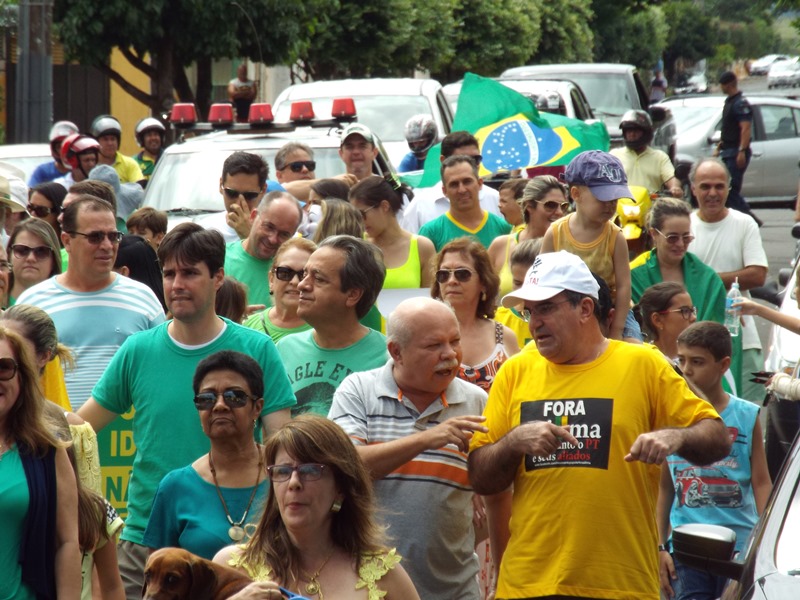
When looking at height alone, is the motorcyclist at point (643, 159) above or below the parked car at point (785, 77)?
above

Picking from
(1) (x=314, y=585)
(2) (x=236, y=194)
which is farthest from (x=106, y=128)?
(1) (x=314, y=585)

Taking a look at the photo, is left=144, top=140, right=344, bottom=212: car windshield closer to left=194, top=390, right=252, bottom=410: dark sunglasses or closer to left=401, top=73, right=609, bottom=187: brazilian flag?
left=401, top=73, right=609, bottom=187: brazilian flag

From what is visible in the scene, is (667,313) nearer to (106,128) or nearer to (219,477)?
(219,477)

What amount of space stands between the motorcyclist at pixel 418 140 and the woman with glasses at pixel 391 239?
512cm

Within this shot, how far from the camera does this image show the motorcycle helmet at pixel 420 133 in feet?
44.9

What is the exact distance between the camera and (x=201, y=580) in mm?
3736

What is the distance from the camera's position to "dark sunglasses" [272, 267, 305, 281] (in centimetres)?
655

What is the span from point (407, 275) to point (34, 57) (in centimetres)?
862

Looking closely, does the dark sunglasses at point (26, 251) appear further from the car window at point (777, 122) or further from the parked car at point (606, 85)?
the car window at point (777, 122)

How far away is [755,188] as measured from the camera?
990 inches

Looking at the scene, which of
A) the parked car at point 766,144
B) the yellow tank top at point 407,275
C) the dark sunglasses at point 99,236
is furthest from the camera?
the parked car at point 766,144

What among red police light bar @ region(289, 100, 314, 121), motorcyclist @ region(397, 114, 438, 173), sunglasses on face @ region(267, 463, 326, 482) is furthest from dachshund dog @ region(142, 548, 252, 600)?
motorcyclist @ region(397, 114, 438, 173)

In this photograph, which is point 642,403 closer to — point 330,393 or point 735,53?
point 330,393

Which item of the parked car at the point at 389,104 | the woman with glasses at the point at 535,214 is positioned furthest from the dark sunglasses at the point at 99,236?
the parked car at the point at 389,104
